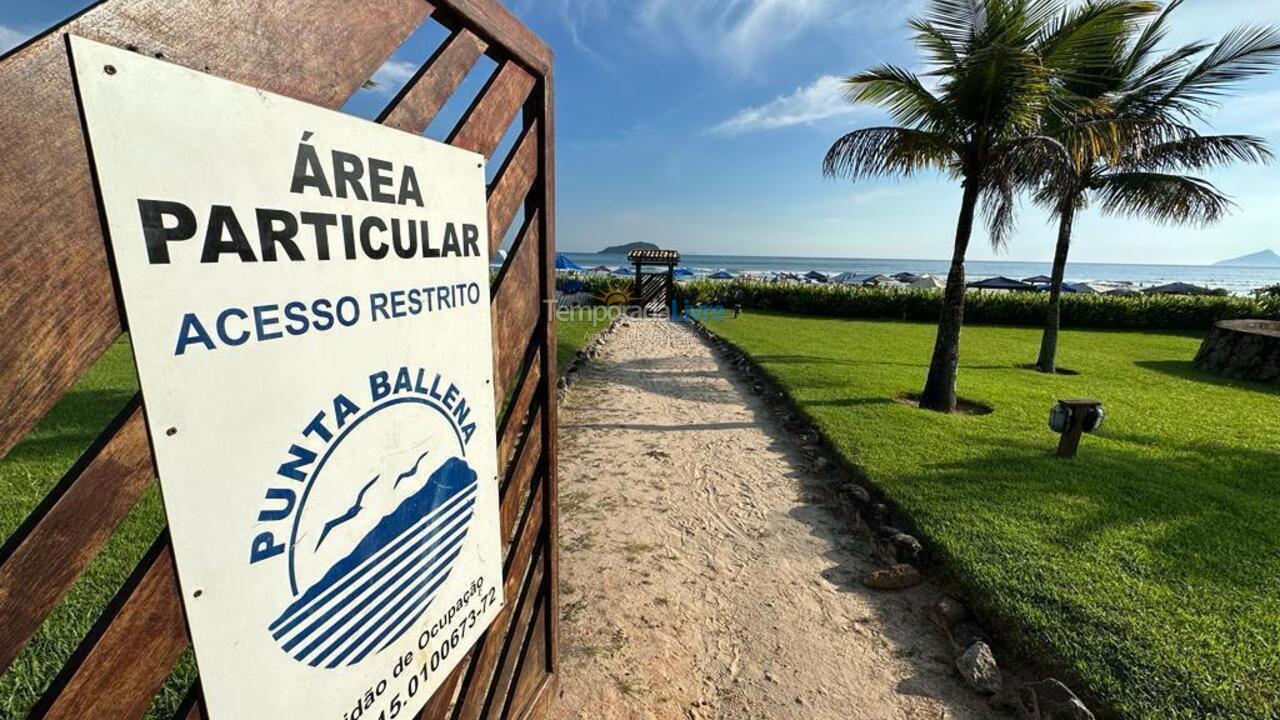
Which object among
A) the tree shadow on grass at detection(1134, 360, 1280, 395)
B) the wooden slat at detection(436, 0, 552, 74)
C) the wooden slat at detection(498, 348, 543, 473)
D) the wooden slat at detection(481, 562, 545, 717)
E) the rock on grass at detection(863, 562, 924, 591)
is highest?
the wooden slat at detection(436, 0, 552, 74)

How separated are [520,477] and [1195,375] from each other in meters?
13.8

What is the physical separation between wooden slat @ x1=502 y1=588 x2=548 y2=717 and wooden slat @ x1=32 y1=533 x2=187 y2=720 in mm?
1438

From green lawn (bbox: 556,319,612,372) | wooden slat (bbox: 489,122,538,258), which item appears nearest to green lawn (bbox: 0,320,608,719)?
wooden slat (bbox: 489,122,538,258)

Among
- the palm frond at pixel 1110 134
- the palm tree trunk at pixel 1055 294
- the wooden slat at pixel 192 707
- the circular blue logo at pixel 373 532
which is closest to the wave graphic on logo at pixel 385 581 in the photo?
the circular blue logo at pixel 373 532

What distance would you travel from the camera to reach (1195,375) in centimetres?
995

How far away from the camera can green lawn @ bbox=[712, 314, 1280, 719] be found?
2535 millimetres

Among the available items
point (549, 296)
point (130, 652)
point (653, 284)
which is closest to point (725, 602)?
point (549, 296)

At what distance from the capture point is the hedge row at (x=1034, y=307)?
17.5 m

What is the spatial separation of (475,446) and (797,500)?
3855 millimetres

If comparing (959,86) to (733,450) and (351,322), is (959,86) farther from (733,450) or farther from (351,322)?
(351,322)

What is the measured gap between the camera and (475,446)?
1515mm

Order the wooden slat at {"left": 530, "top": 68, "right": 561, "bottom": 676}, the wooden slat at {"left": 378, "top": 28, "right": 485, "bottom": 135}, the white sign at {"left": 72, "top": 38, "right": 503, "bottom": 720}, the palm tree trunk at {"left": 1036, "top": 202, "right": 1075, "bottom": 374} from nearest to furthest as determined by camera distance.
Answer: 1. the white sign at {"left": 72, "top": 38, "right": 503, "bottom": 720}
2. the wooden slat at {"left": 378, "top": 28, "right": 485, "bottom": 135}
3. the wooden slat at {"left": 530, "top": 68, "right": 561, "bottom": 676}
4. the palm tree trunk at {"left": 1036, "top": 202, "right": 1075, "bottom": 374}

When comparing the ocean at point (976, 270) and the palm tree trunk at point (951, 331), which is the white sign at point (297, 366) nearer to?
the palm tree trunk at point (951, 331)

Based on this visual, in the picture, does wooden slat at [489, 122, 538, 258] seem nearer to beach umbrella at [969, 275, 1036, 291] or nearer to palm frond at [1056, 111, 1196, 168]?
palm frond at [1056, 111, 1196, 168]
